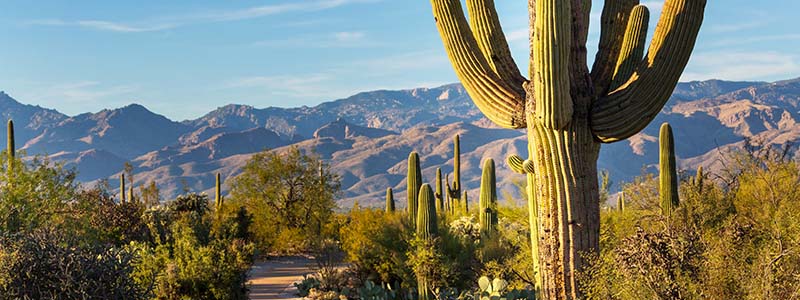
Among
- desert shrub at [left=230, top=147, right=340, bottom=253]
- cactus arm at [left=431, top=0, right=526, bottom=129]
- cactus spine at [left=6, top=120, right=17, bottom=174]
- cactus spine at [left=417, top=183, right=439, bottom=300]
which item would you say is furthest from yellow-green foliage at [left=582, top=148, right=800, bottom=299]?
desert shrub at [left=230, top=147, right=340, bottom=253]

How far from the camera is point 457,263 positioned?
51.7 ft

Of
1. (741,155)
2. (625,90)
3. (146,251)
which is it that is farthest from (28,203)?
(741,155)

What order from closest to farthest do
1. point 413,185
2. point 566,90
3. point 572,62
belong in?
point 566,90 → point 572,62 → point 413,185

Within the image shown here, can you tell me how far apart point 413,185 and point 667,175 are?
213 inches

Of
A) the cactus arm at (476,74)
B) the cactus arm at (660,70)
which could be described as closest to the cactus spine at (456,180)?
the cactus arm at (476,74)

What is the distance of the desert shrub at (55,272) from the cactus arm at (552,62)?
18.2ft

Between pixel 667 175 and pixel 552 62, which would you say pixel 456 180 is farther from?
pixel 552 62

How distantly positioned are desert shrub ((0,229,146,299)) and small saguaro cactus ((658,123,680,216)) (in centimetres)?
1138

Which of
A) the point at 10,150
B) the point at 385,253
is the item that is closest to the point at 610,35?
the point at 385,253

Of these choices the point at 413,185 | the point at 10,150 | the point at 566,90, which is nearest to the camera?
the point at 566,90

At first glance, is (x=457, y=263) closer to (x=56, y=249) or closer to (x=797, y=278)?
(x=56, y=249)

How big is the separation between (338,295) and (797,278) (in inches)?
456

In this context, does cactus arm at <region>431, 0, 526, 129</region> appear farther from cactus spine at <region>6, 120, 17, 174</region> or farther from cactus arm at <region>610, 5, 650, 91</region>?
cactus spine at <region>6, 120, 17, 174</region>

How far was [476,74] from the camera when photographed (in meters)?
8.38
